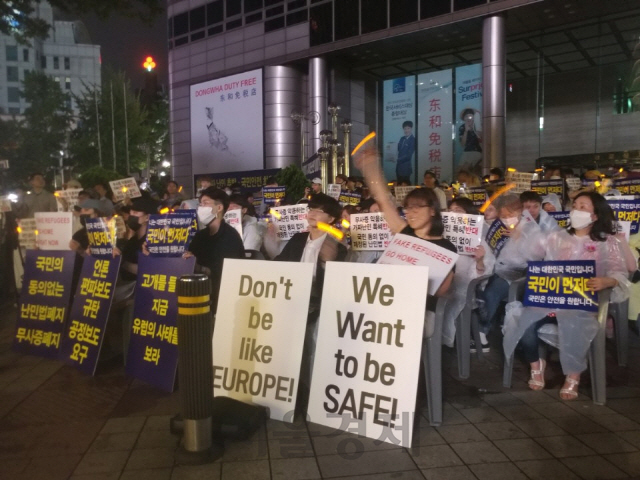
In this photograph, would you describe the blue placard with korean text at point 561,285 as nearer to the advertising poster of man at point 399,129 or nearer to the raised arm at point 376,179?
the raised arm at point 376,179

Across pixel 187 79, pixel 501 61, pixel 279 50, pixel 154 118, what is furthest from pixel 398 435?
pixel 154 118

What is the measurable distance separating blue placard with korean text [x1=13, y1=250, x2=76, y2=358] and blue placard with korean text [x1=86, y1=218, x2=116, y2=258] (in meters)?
0.53

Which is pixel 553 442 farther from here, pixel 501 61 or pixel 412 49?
pixel 412 49

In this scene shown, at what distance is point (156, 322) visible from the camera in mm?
5355

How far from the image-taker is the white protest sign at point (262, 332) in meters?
4.43

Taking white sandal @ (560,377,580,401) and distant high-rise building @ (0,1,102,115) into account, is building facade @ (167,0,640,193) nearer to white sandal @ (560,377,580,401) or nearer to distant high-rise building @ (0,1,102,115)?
white sandal @ (560,377,580,401)

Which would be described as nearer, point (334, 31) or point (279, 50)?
point (334, 31)

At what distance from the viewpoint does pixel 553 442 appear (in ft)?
13.1

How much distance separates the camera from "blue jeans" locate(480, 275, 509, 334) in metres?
6.24

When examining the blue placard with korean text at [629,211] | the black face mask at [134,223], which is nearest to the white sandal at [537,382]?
the blue placard with korean text at [629,211]

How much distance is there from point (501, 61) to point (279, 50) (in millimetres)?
11414

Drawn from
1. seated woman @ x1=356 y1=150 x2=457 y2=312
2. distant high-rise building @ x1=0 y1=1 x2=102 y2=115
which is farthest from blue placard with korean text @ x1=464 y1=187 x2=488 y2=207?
distant high-rise building @ x1=0 y1=1 x2=102 y2=115

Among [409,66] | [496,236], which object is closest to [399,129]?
[409,66]

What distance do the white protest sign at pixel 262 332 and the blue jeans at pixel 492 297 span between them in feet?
8.94
